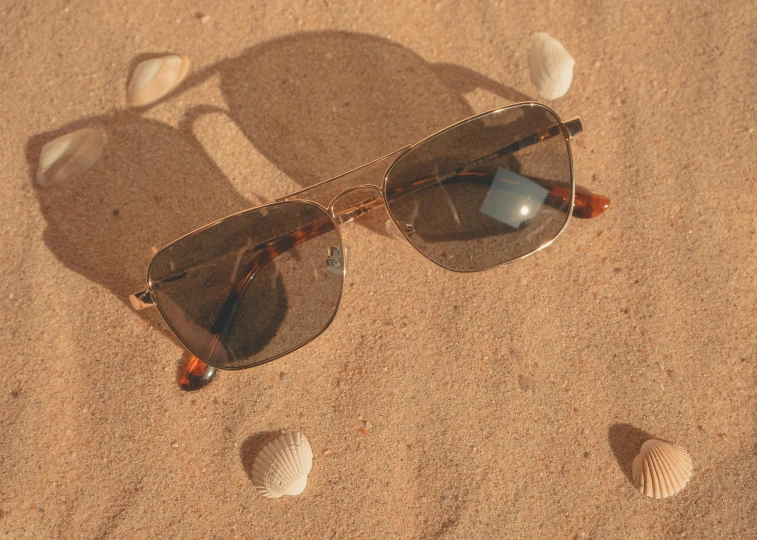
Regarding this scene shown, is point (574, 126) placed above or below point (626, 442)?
above

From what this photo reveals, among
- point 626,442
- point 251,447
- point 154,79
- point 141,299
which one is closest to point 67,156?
point 154,79

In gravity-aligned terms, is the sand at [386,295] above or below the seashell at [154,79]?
below

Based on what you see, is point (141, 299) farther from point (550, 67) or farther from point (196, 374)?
point (550, 67)

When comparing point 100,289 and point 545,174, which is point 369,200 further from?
point 100,289

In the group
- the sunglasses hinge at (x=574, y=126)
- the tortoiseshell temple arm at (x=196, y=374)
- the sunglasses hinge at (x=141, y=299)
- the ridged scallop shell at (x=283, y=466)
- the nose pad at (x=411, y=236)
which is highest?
the sunglasses hinge at (x=574, y=126)

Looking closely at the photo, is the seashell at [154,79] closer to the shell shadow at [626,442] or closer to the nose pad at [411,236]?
the nose pad at [411,236]

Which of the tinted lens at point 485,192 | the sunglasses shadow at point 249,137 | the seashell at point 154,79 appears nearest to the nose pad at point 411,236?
the tinted lens at point 485,192

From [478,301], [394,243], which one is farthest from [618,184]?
[394,243]
